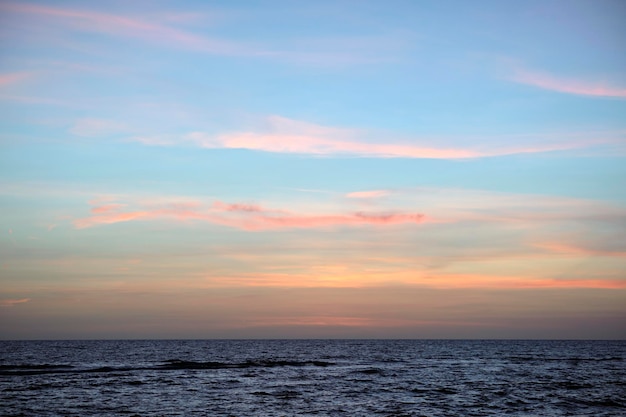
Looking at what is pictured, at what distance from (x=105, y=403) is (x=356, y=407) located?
17.8 metres

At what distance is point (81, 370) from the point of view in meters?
72.8

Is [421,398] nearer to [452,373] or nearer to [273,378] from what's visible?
[273,378]

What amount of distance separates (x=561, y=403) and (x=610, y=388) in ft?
46.3

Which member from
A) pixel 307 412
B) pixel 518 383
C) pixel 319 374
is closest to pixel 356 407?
pixel 307 412

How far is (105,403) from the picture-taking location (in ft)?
141

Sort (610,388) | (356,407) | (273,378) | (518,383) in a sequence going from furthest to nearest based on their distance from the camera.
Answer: (273,378) → (518,383) → (610,388) → (356,407)

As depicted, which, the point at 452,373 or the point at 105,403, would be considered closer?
the point at 105,403

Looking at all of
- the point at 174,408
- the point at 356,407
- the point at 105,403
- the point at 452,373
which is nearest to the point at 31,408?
the point at 105,403

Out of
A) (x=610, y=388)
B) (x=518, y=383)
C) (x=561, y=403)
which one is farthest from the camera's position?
(x=518, y=383)

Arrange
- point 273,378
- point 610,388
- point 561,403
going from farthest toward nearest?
1. point 273,378
2. point 610,388
3. point 561,403

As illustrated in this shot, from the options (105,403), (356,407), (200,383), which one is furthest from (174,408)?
(200,383)

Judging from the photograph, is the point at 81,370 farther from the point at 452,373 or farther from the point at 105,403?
the point at 452,373

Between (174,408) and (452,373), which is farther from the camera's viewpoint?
(452,373)

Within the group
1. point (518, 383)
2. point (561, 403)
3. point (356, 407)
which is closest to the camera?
point (356, 407)
